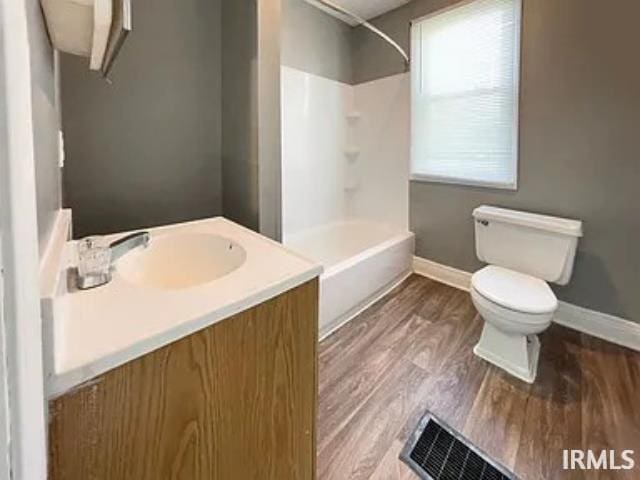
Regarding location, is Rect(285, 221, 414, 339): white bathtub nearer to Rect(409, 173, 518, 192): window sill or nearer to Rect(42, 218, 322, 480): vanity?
Rect(409, 173, 518, 192): window sill

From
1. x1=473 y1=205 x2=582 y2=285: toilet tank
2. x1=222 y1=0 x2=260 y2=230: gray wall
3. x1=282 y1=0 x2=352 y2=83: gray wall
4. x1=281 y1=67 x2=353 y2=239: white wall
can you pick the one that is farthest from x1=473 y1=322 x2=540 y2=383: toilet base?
x1=282 y1=0 x2=352 y2=83: gray wall

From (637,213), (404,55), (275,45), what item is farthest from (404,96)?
(637,213)

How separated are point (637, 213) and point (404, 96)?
191 cm

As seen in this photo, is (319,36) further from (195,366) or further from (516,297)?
(195,366)

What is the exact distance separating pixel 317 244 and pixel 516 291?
6.35ft

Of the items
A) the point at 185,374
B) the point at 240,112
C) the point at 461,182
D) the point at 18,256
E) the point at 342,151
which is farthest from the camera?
the point at 342,151

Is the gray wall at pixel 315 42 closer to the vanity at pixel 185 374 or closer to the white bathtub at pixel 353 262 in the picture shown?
the white bathtub at pixel 353 262

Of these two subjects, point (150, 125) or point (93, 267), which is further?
point (150, 125)

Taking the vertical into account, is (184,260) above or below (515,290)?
above

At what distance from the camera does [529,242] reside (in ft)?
7.38

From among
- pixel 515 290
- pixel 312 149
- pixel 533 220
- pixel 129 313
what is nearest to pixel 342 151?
pixel 312 149

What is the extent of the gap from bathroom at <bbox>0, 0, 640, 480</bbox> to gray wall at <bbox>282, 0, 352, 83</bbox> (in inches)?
1.0

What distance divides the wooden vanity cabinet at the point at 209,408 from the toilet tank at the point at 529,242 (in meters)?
1.73

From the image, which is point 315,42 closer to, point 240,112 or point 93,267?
point 240,112
